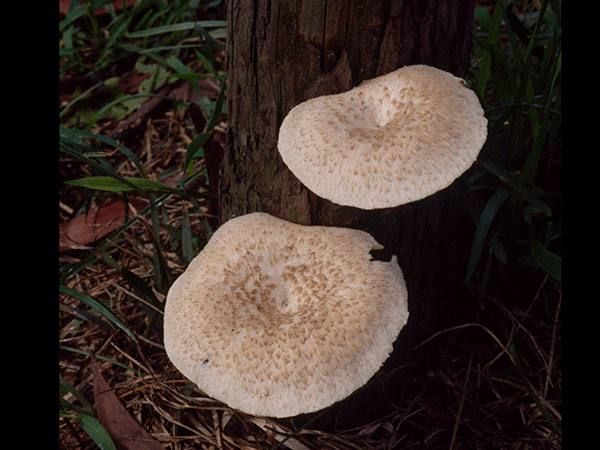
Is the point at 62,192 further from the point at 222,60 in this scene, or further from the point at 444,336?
the point at 444,336

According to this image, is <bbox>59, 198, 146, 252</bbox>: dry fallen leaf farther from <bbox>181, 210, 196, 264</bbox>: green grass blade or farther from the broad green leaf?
the broad green leaf

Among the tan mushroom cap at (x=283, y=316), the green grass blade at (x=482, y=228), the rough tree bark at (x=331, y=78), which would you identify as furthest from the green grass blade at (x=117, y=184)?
the green grass blade at (x=482, y=228)

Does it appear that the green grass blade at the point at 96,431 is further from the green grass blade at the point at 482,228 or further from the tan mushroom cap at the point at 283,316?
the green grass blade at the point at 482,228

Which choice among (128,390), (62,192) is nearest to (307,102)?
(128,390)

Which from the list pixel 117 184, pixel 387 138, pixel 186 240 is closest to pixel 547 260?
pixel 387 138

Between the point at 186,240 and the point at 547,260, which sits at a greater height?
the point at 547,260

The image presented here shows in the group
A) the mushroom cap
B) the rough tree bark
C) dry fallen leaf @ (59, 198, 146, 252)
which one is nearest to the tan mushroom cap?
the rough tree bark

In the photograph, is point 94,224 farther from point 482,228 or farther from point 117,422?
point 482,228
